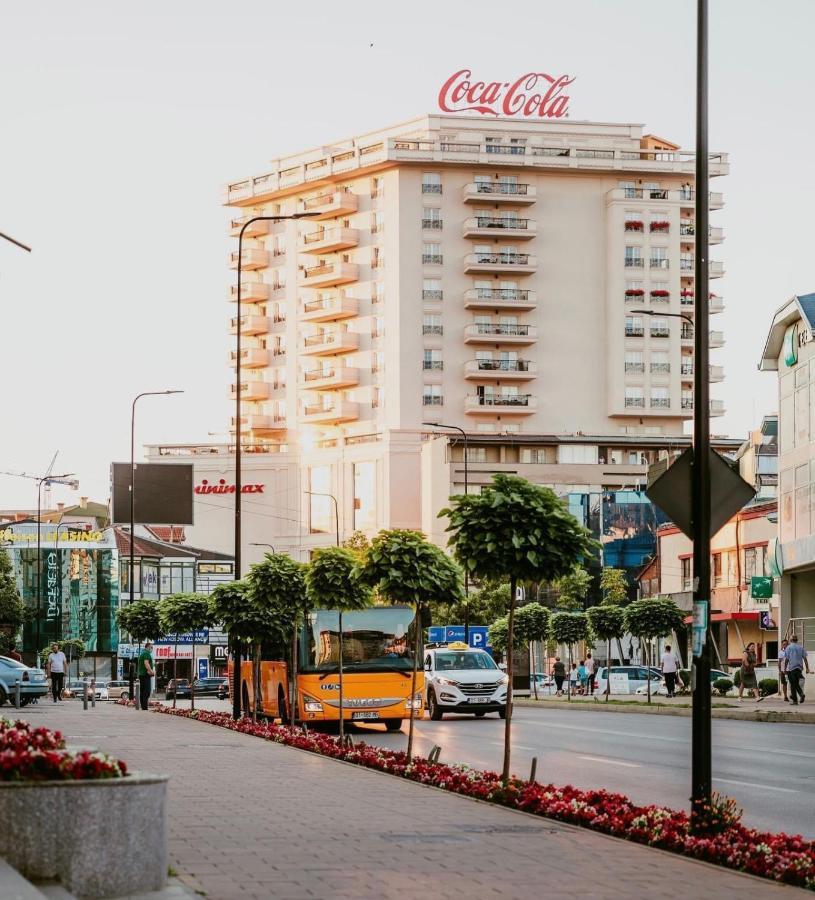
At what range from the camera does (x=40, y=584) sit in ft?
339

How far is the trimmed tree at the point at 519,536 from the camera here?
52.9 ft

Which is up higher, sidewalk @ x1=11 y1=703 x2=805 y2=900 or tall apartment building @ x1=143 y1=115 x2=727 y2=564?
tall apartment building @ x1=143 y1=115 x2=727 y2=564

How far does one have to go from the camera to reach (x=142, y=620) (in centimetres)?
5262

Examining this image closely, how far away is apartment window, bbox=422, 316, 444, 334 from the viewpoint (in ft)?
409

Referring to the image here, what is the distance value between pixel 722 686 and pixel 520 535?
1615 inches

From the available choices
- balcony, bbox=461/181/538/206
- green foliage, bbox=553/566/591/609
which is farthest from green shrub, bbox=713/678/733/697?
balcony, bbox=461/181/538/206

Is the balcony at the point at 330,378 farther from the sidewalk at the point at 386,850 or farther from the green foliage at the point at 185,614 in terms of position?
the sidewalk at the point at 386,850

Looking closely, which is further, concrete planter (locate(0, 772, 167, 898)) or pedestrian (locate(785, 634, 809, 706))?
pedestrian (locate(785, 634, 809, 706))

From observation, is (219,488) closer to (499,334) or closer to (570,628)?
(499,334)

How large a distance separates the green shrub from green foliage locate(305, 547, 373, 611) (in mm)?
30065

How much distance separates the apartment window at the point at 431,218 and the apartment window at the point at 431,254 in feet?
4.67

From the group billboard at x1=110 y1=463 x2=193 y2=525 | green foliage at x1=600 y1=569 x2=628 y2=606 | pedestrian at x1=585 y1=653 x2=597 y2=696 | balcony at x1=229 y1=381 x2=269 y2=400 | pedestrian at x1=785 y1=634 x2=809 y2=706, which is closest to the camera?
pedestrian at x1=785 y1=634 x2=809 y2=706

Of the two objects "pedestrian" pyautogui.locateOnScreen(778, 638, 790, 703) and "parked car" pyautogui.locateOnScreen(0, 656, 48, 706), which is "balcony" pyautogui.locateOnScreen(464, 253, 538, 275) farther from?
"parked car" pyautogui.locateOnScreen(0, 656, 48, 706)

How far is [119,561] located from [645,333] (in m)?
46.0
